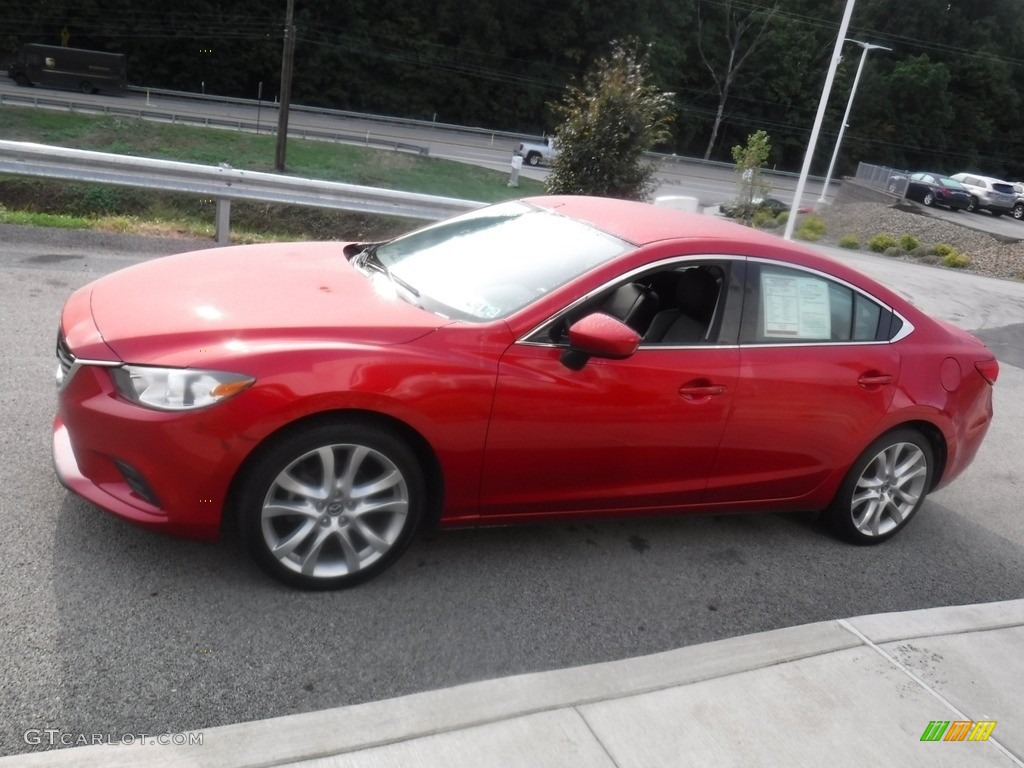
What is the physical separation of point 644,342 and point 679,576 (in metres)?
1.08

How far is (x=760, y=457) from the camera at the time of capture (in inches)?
173

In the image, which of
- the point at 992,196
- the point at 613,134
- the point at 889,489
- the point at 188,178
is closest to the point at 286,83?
the point at 613,134

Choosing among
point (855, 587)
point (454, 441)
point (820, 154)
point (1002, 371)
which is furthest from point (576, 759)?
point (820, 154)

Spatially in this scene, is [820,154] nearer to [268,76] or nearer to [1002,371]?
[268,76]

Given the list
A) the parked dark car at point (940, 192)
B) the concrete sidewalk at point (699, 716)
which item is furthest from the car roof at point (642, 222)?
the parked dark car at point (940, 192)

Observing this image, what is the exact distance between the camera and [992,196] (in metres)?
46.6

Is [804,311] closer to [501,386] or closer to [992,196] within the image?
[501,386]

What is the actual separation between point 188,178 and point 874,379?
7.21 meters

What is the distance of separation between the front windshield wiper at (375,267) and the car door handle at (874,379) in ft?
7.13

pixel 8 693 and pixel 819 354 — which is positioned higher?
pixel 819 354

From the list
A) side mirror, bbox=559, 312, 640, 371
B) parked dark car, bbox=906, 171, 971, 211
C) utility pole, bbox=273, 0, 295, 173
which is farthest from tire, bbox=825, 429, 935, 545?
parked dark car, bbox=906, 171, 971, 211

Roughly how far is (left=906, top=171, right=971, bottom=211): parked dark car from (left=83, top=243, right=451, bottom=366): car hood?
4628cm

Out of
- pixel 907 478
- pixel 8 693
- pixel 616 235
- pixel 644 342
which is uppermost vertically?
pixel 616 235

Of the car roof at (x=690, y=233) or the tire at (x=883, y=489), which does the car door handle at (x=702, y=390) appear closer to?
the car roof at (x=690, y=233)
